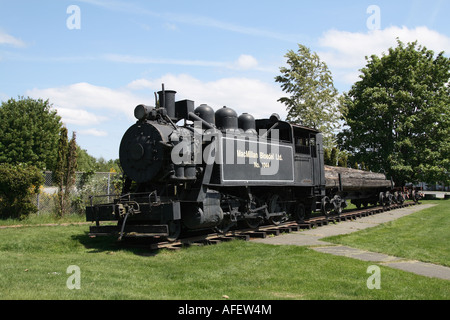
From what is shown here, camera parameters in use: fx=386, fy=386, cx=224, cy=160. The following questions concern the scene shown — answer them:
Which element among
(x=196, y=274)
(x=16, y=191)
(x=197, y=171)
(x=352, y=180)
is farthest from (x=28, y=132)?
(x=196, y=274)

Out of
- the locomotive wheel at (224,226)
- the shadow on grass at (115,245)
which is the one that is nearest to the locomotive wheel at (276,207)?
the locomotive wheel at (224,226)

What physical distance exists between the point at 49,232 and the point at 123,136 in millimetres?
3575

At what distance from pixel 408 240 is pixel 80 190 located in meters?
12.7

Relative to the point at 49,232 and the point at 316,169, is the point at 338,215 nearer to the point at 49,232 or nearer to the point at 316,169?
the point at 316,169

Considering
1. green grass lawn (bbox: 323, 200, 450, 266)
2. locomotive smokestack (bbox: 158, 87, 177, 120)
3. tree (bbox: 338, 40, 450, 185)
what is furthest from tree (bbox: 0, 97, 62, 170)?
green grass lawn (bbox: 323, 200, 450, 266)

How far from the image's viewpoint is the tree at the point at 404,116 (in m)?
29.8

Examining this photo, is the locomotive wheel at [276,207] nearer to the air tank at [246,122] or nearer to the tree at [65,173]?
the air tank at [246,122]

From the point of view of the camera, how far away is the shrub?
13.8 metres

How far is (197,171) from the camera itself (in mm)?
10156

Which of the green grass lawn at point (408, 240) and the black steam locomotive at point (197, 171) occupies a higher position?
the black steam locomotive at point (197, 171)

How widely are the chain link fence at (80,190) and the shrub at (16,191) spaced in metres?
1.04

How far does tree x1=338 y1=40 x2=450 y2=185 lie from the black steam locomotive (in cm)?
1872

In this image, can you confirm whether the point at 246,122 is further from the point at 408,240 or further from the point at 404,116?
the point at 404,116
